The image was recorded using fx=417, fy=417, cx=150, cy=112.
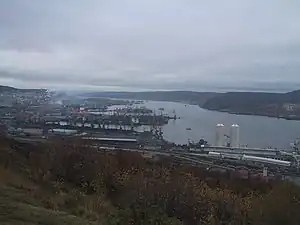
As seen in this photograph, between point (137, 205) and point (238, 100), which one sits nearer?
point (137, 205)

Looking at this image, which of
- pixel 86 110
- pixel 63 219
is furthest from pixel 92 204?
pixel 86 110

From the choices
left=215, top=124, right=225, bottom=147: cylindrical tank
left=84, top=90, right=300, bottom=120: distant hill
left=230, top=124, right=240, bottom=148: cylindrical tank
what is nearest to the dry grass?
left=215, top=124, right=225, bottom=147: cylindrical tank

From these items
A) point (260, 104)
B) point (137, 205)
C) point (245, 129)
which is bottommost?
point (245, 129)

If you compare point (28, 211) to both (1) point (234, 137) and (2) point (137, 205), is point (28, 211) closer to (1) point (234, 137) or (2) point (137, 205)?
(2) point (137, 205)

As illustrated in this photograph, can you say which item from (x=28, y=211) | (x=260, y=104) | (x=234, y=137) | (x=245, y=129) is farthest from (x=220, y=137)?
(x=28, y=211)

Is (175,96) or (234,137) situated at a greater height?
(175,96)

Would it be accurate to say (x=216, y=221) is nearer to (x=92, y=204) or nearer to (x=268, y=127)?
(x=92, y=204)

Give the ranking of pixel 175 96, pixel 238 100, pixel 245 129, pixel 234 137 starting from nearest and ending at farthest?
pixel 234 137
pixel 245 129
pixel 238 100
pixel 175 96

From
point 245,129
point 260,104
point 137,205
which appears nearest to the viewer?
point 137,205

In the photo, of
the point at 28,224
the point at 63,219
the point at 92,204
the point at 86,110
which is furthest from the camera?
the point at 86,110

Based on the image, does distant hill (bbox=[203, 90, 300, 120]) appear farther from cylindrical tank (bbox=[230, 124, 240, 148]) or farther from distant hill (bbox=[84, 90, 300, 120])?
cylindrical tank (bbox=[230, 124, 240, 148])
